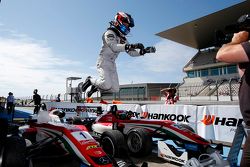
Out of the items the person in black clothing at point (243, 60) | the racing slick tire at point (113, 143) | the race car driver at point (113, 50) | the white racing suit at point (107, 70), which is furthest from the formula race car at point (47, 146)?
the white racing suit at point (107, 70)

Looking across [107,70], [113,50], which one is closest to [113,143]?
[113,50]

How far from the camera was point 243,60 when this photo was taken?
1.76 m

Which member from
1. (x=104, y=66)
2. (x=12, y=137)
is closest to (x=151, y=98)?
(x=104, y=66)

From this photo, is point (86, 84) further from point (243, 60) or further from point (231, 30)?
point (243, 60)

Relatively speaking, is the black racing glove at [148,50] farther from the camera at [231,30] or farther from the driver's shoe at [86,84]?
the camera at [231,30]

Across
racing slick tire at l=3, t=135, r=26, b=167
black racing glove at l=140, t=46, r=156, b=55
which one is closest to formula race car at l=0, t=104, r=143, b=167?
racing slick tire at l=3, t=135, r=26, b=167

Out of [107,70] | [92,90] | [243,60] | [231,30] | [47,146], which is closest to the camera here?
[243,60]

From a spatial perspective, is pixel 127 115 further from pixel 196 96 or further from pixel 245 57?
pixel 196 96

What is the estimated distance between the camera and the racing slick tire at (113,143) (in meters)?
4.23

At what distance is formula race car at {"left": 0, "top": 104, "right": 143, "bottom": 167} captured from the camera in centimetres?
279

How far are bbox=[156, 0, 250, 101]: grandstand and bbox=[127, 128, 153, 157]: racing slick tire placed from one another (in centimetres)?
1228

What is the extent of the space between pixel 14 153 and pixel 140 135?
2.61m

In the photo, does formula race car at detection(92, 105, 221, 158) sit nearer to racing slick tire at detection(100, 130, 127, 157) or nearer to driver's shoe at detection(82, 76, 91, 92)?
racing slick tire at detection(100, 130, 127, 157)

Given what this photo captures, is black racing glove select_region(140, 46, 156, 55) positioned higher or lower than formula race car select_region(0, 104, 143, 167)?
higher
